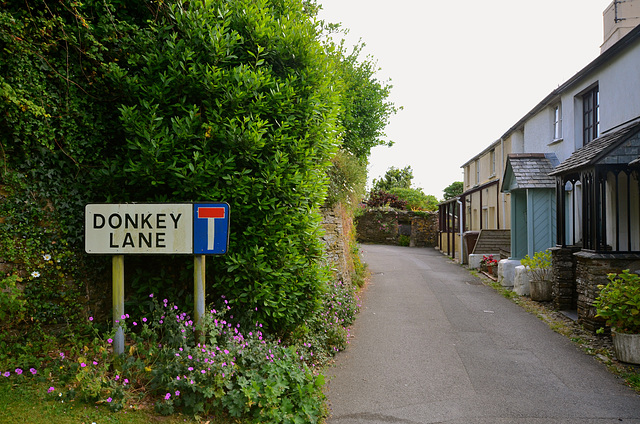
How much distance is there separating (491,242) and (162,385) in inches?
681

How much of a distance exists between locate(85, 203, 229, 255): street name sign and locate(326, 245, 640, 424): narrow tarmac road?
2.29m

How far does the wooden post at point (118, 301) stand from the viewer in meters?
4.33

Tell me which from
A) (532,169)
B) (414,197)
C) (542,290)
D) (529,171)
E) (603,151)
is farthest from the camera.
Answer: (414,197)

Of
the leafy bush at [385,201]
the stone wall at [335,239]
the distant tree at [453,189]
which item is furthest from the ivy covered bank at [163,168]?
the distant tree at [453,189]

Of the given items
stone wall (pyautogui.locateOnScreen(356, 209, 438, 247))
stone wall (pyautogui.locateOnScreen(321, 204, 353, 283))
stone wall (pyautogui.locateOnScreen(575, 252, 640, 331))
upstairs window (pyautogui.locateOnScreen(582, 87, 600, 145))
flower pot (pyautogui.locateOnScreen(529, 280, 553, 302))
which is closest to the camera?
stone wall (pyautogui.locateOnScreen(575, 252, 640, 331))

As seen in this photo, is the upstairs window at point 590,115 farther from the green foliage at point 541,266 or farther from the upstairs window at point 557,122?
the green foliage at point 541,266

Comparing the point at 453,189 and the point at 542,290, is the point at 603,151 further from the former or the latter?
the point at 453,189

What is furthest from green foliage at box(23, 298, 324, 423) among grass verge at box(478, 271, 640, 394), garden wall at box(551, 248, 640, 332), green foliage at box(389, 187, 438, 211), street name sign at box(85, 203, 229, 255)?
green foliage at box(389, 187, 438, 211)

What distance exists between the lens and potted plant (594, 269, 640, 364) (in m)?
6.52

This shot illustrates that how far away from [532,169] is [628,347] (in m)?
8.39

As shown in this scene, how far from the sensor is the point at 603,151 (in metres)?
8.68

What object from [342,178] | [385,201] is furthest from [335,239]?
[385,201]

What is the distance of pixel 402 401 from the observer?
5.25m

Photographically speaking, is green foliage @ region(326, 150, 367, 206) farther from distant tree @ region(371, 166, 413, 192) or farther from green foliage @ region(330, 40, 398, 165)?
distant tree @ region(371, 166, 413, 192)
